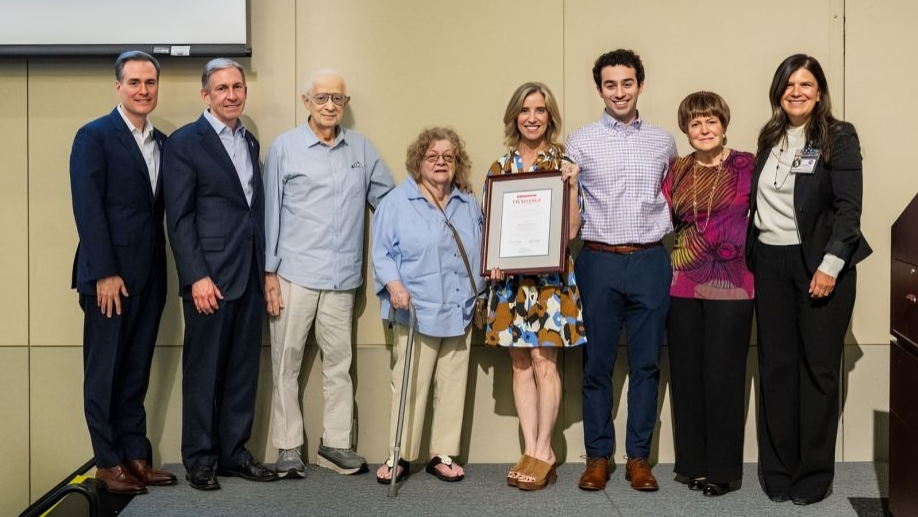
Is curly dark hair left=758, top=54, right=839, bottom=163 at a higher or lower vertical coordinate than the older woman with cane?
Answer: higher

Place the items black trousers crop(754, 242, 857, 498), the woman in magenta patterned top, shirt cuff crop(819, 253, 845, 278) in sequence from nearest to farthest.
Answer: shirt cuff crop(819, 253, 845, 278) → black trousers crop(754, 242, 857, 498) → the woman in magenta patterned top

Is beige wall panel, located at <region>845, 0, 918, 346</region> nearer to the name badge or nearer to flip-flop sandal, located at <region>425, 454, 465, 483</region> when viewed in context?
the name badge

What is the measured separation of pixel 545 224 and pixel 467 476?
4.21 feet

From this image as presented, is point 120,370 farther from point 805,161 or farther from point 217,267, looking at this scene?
point 805,161

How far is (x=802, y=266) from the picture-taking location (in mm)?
4066

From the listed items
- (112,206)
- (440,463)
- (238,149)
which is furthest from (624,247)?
(112,206)

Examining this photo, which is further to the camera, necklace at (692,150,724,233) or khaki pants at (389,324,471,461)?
khaki pants at (389,324,471,461)

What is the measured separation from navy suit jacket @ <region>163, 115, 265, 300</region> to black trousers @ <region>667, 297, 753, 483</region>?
192 centimetres

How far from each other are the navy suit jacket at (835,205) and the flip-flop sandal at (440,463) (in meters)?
1.82

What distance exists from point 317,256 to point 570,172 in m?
1.22

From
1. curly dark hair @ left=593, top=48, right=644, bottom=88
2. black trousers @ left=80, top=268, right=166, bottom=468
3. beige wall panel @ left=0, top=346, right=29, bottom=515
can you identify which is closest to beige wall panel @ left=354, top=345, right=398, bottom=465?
black trousers @ left=80, top=268, right=166, bottom=468

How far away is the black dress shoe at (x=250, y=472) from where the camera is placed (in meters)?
4.49

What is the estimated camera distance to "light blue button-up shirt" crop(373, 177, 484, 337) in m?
4.40

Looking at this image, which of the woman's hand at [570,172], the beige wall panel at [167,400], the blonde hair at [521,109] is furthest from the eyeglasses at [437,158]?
the beige wall panel at [167,400]
